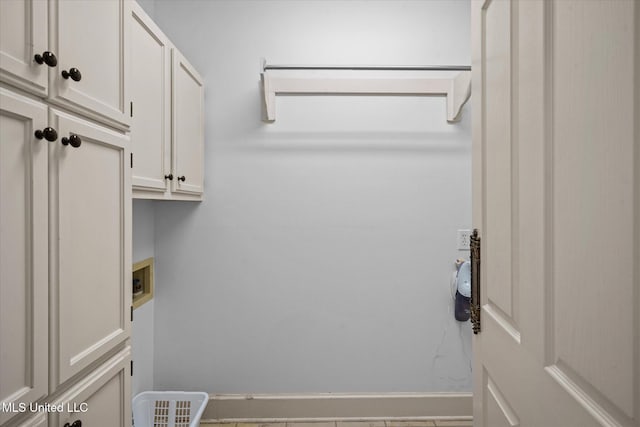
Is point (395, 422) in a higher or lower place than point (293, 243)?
lower

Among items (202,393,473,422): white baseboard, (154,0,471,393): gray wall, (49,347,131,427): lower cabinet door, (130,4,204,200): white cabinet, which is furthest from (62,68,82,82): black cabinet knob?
(202,393,473,422): white baseboard

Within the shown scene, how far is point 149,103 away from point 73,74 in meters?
0.67

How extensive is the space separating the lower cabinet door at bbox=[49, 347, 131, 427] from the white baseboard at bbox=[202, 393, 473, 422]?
118 centimetres

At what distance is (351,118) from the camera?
2.31m

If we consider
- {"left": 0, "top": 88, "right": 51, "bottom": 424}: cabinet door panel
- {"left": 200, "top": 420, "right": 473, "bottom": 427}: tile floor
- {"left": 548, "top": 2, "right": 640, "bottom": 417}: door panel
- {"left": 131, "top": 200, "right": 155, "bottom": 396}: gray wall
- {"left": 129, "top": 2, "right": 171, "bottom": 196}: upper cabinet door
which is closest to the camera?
{"left": 548, "top": 2, "right": 640, "bottom": 417}: door panel

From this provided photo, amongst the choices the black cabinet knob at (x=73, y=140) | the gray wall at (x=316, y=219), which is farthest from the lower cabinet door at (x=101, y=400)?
the gray wall at (x=316, y=219)

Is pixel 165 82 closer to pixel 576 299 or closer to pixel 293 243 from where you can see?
pixel 293 243

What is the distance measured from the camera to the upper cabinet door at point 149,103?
57.2 inches

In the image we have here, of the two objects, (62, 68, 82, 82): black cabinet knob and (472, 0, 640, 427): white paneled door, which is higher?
(62, 68, 82, 82): black cabinet knob

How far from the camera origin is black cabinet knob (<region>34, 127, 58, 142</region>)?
0.82 m

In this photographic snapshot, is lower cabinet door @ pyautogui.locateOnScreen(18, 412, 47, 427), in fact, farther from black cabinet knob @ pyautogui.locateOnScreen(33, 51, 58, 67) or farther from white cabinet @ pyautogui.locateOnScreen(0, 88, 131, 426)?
black cabinet knob @ pyautogui.locateOnScreen(33, 51, 58, 67)

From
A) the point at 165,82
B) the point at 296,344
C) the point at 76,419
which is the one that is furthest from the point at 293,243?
the point at 76,419

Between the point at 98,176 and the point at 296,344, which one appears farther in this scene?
the point at 296,344

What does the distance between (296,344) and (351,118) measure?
4.49ft
